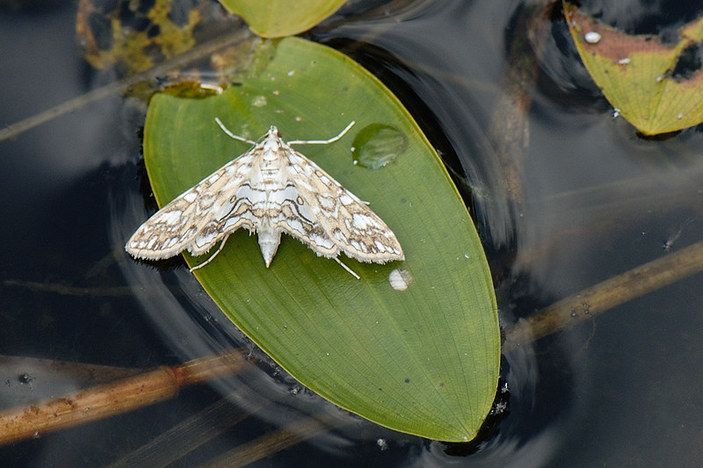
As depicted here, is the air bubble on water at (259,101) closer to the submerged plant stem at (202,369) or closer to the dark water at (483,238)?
the dark water at (483,238)

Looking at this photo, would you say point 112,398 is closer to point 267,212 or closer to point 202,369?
point 202,369

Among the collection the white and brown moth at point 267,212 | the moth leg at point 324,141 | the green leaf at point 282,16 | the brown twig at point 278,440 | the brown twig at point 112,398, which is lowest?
the brown twig at point 278,440

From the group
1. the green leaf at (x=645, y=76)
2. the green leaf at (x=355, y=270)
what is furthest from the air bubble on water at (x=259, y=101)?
the green leaf at (x=645, y=76)

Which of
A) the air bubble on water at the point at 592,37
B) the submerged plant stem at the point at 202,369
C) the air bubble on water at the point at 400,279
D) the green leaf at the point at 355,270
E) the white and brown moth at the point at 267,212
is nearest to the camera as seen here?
the green leaf at the point at 355,270

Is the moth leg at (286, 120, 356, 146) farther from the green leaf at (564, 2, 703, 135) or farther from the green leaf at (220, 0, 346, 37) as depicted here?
the green leaf at (564, 2, 703, 135)

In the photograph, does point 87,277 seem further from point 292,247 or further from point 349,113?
point 349,113

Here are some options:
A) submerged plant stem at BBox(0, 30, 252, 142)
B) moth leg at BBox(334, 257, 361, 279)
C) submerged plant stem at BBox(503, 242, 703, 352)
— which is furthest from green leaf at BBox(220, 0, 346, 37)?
submerged plant stem at BBox(503, 242, 703, 352)
